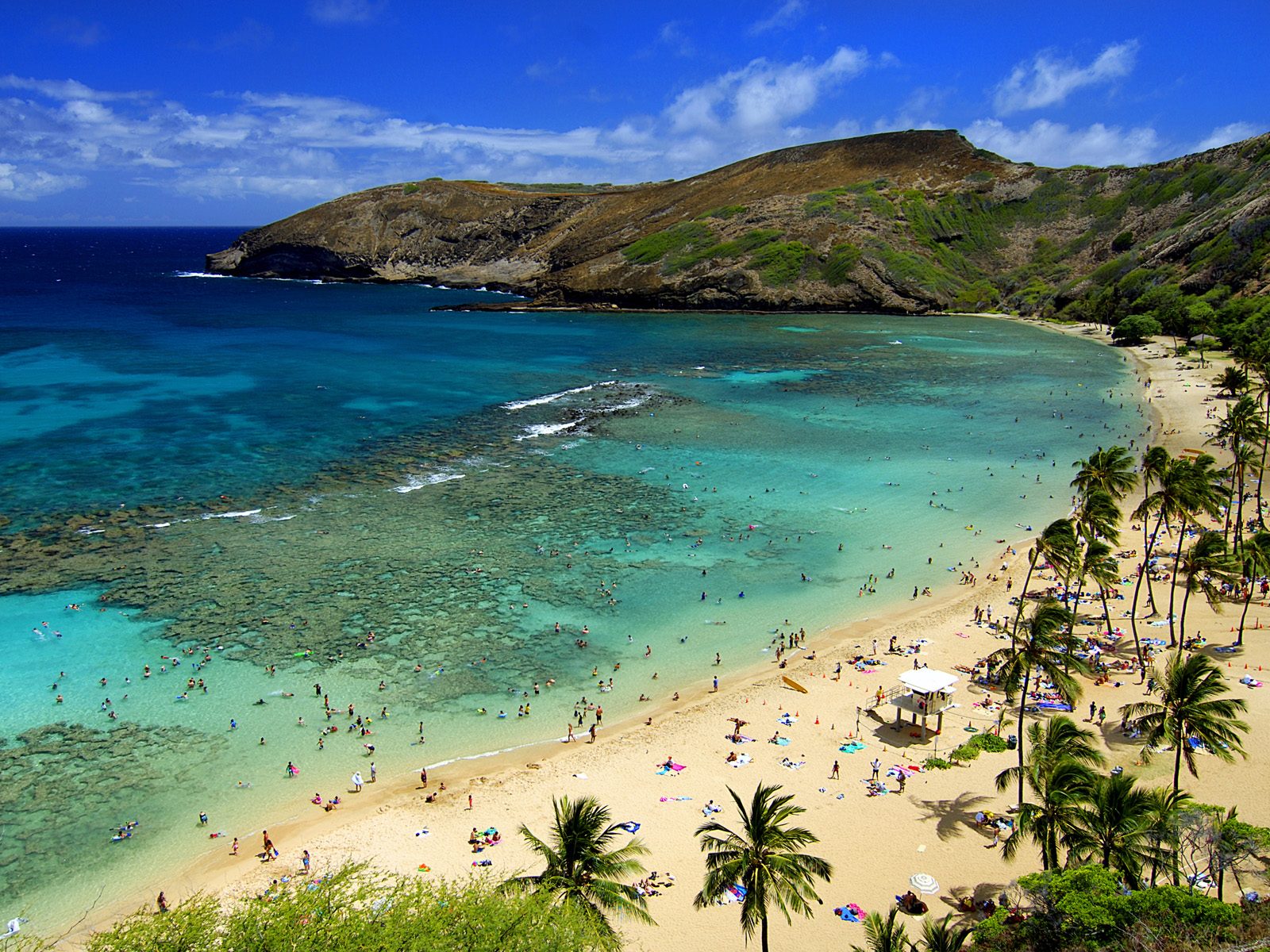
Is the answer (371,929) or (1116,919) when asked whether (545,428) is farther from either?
(1116,919)

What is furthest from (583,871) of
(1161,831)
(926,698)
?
(926,698)

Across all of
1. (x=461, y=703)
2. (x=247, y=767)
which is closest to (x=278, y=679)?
(x=247, y=767)

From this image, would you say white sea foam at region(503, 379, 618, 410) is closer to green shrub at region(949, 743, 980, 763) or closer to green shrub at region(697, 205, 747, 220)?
green shrub at region(949, 743, 980, 763)

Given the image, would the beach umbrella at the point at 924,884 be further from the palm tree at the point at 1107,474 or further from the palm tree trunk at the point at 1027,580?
the palm tree at the point at 1107,474

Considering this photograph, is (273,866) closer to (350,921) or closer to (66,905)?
(66,905)

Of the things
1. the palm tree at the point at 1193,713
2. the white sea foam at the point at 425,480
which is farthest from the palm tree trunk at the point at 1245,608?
the white sea foam at the point at 425,480
